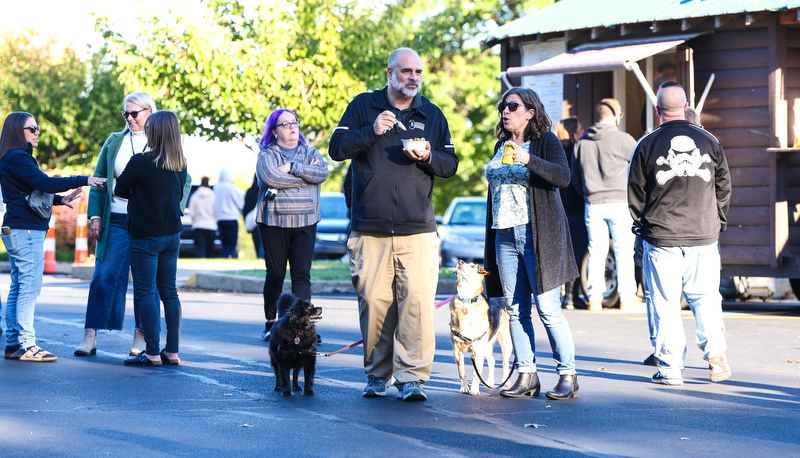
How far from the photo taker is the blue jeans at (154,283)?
7.76 meters

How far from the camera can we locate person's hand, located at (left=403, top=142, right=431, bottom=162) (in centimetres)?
593

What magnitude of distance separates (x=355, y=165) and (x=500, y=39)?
8.60 m

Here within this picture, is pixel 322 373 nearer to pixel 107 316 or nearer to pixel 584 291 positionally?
pixel 107 316

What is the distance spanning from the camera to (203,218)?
20.9m

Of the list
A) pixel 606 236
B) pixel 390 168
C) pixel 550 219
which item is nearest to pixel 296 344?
pixel 390 168

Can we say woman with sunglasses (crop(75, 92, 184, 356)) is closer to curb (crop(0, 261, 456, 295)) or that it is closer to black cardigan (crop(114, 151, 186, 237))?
black cardigan (crop(114, 151, 186, 237))

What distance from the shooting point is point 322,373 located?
7492mm

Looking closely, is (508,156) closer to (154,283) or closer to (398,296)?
(398,296)

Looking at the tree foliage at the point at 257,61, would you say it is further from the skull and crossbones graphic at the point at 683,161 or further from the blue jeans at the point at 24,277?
the skull and crossbones graphic at the point at 683,161

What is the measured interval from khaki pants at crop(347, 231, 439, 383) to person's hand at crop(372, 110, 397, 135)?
27.1 inches

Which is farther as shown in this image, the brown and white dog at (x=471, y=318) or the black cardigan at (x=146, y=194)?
the black cardigan at (x=146, y=194)

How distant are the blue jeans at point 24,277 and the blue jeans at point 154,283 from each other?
0.83 meters

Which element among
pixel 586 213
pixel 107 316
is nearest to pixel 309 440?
pixel 107 316

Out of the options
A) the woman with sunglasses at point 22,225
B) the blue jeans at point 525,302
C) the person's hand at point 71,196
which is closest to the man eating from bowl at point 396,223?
the blue jeans at point 525,302
